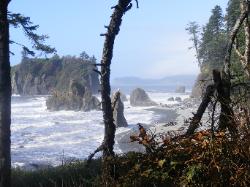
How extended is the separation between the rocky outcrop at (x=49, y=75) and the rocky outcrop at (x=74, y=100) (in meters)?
40.4

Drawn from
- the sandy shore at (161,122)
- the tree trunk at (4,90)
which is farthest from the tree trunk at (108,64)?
the tree trunk at (4,90)

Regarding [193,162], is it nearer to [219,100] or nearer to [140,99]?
[219,100]

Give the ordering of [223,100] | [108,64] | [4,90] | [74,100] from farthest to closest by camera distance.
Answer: [74,100]
[4,90]
[108,64]
[223,100]

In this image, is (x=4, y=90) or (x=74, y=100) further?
(x=74, y=100)

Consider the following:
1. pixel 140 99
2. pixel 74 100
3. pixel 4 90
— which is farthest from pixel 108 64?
pixel 140 99

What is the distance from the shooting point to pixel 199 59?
89312 mm

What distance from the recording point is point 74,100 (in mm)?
73875

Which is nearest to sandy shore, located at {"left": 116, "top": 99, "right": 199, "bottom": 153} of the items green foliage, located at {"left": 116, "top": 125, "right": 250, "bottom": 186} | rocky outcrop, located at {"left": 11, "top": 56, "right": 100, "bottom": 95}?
green foliage, located at {"left": 116, "top": 125, "right": 250, "bottom": 186}

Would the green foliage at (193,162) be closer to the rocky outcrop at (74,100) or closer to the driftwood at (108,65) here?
the driftwood at (108,65)

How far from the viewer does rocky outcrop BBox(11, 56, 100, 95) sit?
121 m

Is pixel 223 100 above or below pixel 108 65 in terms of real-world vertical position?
below

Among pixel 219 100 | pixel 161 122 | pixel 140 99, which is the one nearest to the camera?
pixel 219 100

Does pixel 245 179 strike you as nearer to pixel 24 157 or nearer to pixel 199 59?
pixel 24 157

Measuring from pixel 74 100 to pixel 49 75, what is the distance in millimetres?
53905
